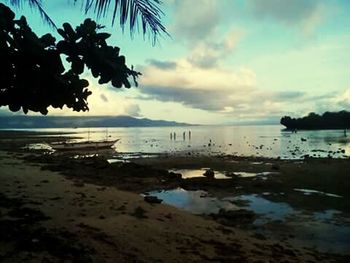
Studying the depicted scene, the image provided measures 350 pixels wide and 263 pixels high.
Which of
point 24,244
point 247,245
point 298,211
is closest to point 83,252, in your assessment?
point 24,244

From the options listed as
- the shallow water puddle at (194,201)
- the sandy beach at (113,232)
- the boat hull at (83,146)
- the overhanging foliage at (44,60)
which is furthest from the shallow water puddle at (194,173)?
the boat hull at (83,146)

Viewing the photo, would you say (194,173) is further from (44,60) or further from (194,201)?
(44,60)

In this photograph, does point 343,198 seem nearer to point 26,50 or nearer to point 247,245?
point 247,245

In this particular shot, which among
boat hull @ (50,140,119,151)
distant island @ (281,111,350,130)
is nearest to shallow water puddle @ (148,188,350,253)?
boat hull @ (50,140,119,151)

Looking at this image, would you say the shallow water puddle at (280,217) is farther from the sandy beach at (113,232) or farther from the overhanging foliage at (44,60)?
the overhanging foliage at (44,60)

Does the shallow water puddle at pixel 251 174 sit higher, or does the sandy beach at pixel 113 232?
the sandy beach at pixel 113 232

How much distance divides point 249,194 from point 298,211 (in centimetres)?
378

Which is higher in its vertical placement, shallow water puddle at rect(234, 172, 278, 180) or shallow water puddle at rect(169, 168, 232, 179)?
shallow water puddle at rect(234, 172, 278, 180)

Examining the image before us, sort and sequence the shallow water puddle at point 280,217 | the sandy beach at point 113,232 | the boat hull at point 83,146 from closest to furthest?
A: 1. the sandy beach at point 113,232
2. the shallow water puddle at point 280,217
3. the boat hull at point 83,146

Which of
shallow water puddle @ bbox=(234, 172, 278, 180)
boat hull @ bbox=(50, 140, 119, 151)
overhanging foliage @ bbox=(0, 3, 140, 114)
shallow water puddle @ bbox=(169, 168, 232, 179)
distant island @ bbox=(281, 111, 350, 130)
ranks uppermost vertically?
distant island @ bbox=(281, 111, 350, 130)

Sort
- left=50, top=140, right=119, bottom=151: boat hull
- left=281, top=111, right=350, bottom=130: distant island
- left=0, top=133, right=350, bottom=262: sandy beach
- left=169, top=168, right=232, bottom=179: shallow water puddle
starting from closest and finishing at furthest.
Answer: left=0, top=133, right=350, bottom=262: sandy beach, left=169, top=168, right=232, bottom=179: shallow water puddle, left=50, top=140, right=119, bottom=151: boat hull, left=281, top=111, right=350, bottom=130: distant island

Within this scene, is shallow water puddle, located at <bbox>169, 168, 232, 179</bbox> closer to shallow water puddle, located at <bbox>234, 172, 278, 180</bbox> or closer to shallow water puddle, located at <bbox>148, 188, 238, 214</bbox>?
shallow water puddle, located at <bbox>234, 172, 278, 180</bbox>

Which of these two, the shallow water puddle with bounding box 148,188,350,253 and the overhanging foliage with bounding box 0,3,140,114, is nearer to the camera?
the overhanging foliage with bounding box 0,3,140,114

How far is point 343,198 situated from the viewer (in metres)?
17.5
